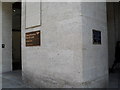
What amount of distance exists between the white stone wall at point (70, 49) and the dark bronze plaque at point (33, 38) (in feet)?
0.43

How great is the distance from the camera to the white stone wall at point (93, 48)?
9.71 ft

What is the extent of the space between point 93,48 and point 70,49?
22.7 inches

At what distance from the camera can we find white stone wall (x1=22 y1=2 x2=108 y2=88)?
9.53ft

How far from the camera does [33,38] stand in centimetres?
405

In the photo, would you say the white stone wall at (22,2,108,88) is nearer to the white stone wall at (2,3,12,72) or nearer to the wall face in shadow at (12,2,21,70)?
the white stone wall at (2,3,12,72)

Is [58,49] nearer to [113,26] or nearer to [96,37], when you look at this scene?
[96,37]

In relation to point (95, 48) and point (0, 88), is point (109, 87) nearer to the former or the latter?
point (95, 48)

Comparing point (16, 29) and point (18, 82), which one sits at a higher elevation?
point (16, 29)

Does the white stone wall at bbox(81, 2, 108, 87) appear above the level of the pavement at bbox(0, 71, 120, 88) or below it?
above

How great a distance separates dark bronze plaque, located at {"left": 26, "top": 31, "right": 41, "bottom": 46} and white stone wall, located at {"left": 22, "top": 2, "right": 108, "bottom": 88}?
0.13 m

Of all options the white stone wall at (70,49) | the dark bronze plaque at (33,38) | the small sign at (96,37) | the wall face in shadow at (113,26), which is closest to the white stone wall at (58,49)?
the white stone wall at (70,49)

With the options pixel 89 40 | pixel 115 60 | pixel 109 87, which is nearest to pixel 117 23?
pixel 115 60

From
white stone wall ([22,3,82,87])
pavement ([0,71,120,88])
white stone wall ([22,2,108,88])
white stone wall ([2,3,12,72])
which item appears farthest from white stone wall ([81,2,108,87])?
white stone wall ([2,3,12,72])

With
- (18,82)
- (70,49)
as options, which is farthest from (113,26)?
(18,82)
